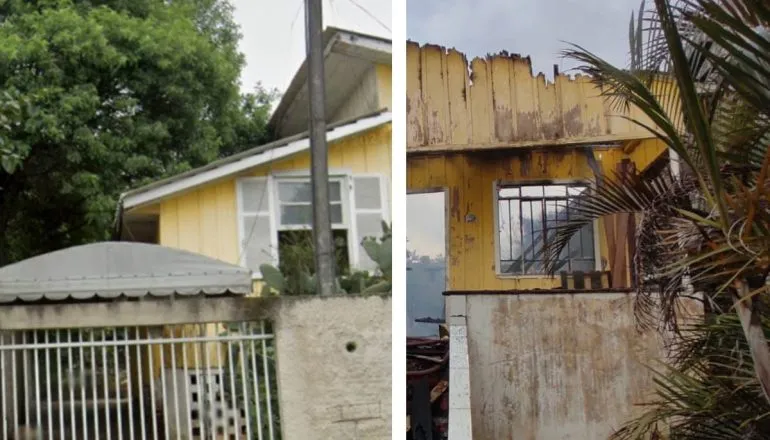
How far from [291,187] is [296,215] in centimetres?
Answer: 10

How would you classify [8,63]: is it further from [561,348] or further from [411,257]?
[561,348]

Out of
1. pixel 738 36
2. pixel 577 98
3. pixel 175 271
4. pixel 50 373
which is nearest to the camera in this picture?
pixel 738 36

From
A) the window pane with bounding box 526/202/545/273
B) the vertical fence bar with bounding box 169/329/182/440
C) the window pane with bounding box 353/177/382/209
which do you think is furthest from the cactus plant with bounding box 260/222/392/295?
the window pane with bounding box 526/202/545/273

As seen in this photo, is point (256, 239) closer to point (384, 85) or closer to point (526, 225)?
point (384, 85)

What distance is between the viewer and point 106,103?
3131 millimetres

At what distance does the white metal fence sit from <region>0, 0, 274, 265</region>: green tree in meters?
0.45

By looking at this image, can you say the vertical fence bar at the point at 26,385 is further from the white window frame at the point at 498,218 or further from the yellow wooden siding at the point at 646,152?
the yellow wooden siding at the point at 646,152

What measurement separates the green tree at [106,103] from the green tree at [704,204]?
4.41 feet

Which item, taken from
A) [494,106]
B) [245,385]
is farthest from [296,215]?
[494,106]

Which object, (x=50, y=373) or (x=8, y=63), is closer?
(x=50, y=373)

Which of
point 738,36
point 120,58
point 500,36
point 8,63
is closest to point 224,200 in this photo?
point 120,58

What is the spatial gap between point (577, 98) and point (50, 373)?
5.95 ft

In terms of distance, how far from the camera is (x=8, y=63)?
297cm

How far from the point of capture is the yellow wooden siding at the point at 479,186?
2816 millimetres
